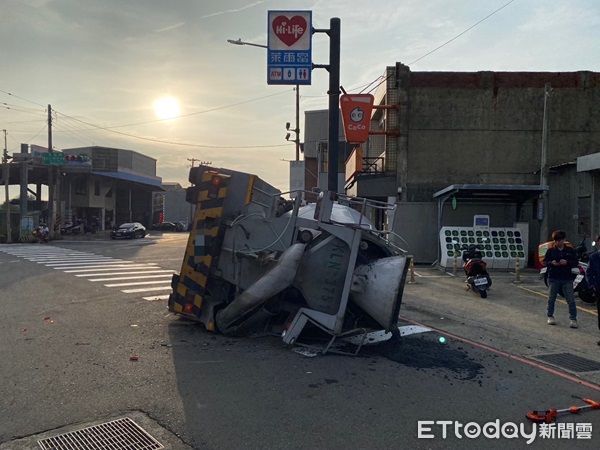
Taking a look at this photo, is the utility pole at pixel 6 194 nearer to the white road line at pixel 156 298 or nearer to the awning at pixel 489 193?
the white road line at pixel 156 298

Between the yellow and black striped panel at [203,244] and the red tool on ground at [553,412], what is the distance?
456 centimetres

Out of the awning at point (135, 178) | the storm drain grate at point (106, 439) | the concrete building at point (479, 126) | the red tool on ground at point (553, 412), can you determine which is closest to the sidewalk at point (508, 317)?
the red tool on ground at point (553, 412)

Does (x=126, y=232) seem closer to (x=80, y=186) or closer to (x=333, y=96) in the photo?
(x=80, y=186)

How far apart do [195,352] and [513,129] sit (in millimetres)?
17817

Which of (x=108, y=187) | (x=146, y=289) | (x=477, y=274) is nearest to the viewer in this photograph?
(x=477, y=274)

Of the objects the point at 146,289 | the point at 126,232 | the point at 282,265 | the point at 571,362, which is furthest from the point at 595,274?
the point at 126,232

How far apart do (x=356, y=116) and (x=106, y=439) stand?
52.8 ft

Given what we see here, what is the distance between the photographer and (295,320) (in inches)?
269

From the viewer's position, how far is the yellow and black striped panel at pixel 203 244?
747cm

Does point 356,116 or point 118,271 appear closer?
point 118,271

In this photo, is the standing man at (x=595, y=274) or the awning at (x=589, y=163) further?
the awning at (x=589, y=163)

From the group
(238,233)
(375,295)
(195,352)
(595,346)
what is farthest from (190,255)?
(595,346)

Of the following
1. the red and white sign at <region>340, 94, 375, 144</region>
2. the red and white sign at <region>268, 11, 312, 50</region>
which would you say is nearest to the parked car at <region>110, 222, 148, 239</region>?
the red and white sign at <region>340, 94, 375, 144</region>

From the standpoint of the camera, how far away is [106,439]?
405 centimetres
